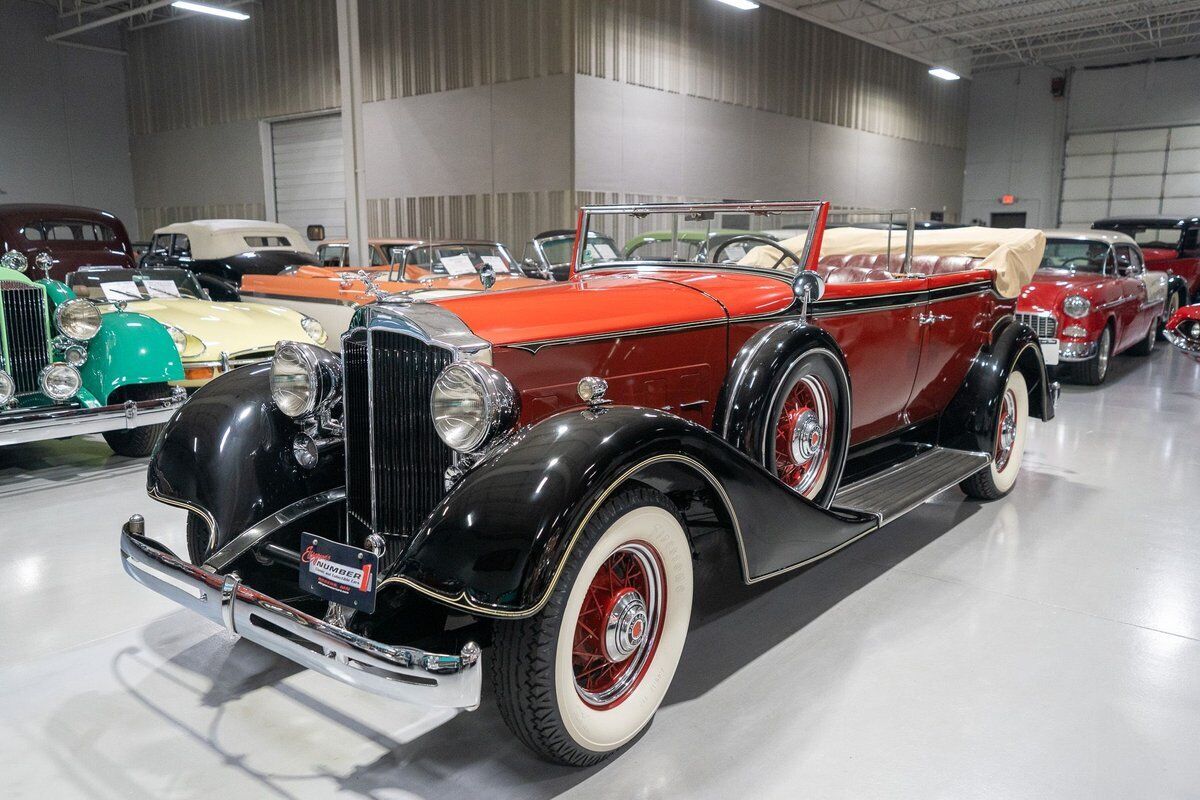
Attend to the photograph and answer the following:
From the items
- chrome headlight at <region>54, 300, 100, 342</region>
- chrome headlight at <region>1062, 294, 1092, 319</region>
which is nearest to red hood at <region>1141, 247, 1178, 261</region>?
chrome headlight at <region>1062, 294, 1092, 319</region>

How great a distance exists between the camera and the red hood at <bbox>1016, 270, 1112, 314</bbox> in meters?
7.76

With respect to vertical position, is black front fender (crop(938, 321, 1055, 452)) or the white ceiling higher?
the white ceiling

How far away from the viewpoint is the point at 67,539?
405 cm

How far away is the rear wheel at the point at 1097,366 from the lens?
8.14 metres

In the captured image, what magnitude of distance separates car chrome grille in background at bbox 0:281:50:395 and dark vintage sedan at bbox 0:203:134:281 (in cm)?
420

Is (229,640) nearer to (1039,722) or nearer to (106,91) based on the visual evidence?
(1039,722)

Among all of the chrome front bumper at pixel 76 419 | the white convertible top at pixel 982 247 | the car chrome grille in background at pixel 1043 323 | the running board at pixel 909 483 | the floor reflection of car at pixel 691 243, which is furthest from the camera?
the car chrome grille in background at pixel 1043 323

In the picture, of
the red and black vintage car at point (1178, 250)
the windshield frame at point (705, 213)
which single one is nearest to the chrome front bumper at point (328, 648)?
the windshield frame at point (705, 213)

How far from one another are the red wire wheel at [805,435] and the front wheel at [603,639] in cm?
87

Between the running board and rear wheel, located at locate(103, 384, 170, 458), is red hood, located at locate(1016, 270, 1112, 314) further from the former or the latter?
rear wheel, located at locate(103, 384, 170, 458)

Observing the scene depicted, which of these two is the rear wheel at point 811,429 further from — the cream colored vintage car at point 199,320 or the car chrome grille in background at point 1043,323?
the car chrome grille in background at point 1043,323

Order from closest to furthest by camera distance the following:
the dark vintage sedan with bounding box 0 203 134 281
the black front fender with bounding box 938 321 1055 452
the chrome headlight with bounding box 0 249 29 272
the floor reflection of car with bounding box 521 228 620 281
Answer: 1. the black front fender with bounding box 938 321 1055 452
2. the chrome headlight with bounding box 0 249 29 272
3. the dark vintage sedan with bounding box 0 203 134 281
4. the floor reflection of car with bounding box 521 228 620 281

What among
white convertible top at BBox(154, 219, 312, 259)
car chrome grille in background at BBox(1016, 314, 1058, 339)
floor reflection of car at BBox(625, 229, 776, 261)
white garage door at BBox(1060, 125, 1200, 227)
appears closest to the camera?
floor reflection of car at BBox(625, 229, 776, 261)

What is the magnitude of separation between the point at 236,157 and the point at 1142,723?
64.8ft
